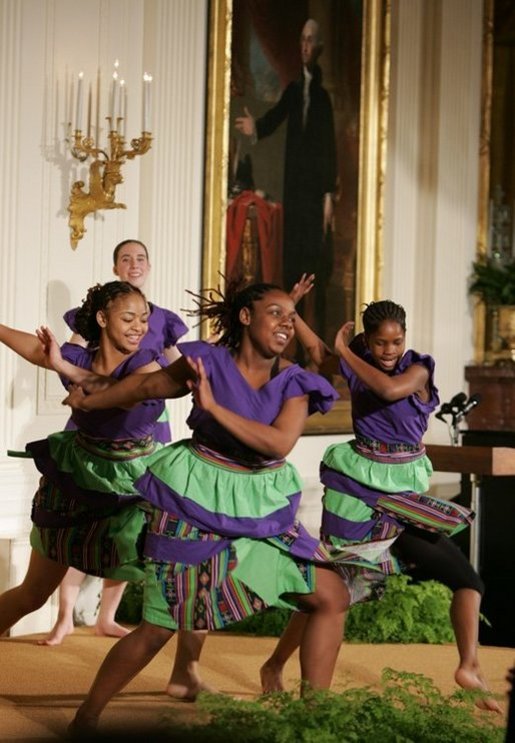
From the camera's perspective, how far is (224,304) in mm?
4430

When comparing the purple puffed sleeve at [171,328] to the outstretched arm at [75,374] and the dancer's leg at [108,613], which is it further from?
the outstretched arm at [75,374]

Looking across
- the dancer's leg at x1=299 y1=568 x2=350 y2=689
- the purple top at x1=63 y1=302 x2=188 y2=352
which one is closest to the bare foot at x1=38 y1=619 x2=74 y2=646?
the purple top at x1=63 y1=302 x2=188 y2=352

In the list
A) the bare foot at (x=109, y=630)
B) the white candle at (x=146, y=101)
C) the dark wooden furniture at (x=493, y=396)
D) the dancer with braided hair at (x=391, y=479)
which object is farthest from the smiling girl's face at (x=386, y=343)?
the dark wooden furniture at (x=493, y=396)

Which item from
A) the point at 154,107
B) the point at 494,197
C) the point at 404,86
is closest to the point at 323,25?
the point at 404,86

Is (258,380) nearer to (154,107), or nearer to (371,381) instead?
(371,381)

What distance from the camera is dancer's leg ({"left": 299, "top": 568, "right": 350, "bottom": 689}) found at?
14.2 feet

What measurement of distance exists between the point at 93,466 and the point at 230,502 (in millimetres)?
970

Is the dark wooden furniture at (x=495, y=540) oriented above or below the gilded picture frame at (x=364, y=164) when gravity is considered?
below

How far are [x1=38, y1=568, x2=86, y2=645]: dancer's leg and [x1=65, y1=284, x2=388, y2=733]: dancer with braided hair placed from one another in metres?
2.28

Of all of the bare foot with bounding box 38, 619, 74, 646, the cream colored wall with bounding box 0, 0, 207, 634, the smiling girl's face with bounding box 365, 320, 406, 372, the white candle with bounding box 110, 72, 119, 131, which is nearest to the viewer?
the smiling girl's face with bounding box 365, 320, 406, 372

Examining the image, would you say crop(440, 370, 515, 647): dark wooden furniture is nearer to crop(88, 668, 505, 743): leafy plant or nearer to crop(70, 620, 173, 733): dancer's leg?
crop(88, 668, 505, 743): leafy plant

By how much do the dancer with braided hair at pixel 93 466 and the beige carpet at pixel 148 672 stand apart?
43 centimetres

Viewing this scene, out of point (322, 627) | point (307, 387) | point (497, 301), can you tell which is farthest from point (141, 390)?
point (497, 301)

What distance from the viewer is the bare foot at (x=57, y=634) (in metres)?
6.40
